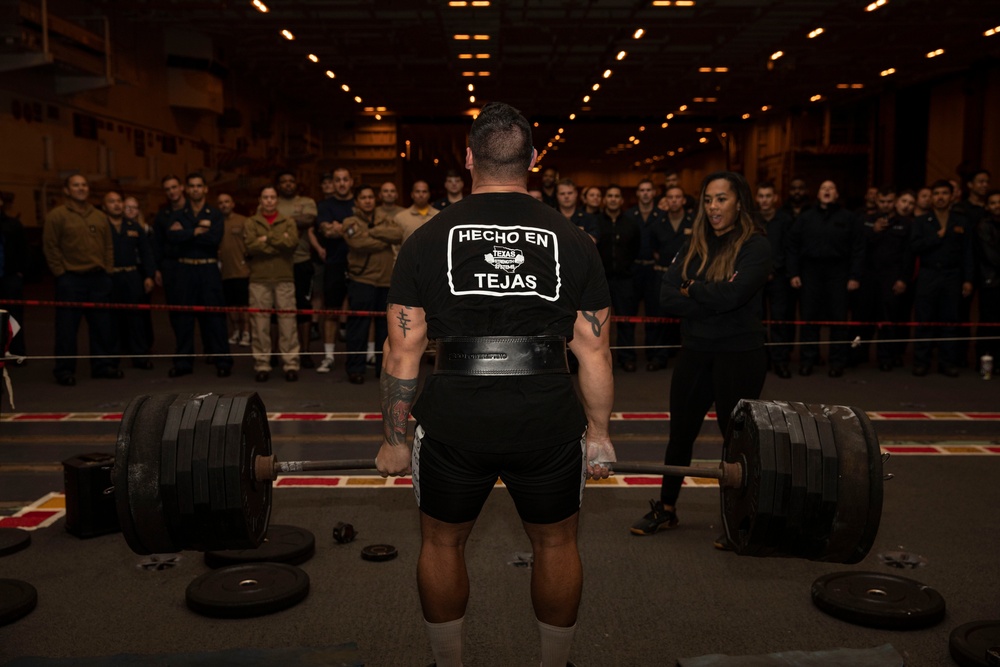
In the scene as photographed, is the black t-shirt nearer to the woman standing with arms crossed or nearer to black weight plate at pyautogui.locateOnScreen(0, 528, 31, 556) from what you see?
the woman standing with arms crossed

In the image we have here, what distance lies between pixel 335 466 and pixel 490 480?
2.05 ft

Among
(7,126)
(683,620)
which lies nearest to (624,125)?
(7,126)

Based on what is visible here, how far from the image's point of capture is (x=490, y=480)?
2555 mm

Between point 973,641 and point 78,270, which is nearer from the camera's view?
point 973,641

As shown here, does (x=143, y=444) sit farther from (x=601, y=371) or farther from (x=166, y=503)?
(x=601, y=371)

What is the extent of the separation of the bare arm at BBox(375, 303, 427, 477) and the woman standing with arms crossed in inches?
74.3

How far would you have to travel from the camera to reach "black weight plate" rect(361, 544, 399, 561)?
400 centimetres

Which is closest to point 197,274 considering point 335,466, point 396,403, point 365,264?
point 365,264

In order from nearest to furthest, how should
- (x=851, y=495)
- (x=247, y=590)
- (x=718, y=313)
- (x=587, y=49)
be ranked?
(x=851, y=495) < (x=247, y=590) < (x=718, y=313) < (x=587, y=49)

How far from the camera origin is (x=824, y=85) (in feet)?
77.5

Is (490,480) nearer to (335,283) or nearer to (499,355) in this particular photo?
(499,355)

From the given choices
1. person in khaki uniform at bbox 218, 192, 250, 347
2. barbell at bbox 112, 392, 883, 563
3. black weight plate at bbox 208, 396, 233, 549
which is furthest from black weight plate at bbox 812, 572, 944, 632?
person in khaki uniform at bbox 218, 192, 250, 347

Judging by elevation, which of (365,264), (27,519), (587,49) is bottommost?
(27,519)

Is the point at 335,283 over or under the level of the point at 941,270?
under
